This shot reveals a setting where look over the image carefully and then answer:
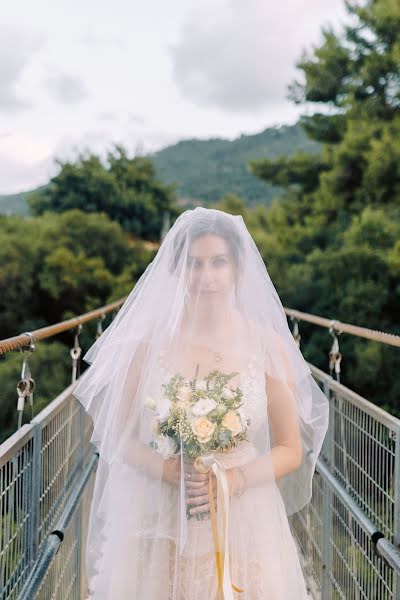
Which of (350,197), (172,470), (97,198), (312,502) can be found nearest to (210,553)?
(172,470)

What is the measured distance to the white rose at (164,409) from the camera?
1.70 meters

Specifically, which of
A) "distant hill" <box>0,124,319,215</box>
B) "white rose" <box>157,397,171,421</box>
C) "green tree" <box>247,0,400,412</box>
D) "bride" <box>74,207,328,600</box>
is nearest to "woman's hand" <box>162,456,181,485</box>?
"bride" <box>74,207,328,600</box>

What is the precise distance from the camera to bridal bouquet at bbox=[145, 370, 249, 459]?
165 cm

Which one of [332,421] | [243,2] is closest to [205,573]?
[332,421]

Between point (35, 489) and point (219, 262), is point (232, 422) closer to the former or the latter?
point (219, 262)

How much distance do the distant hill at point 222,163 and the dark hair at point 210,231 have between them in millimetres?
46259

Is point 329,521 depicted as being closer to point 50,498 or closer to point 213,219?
point 50,498

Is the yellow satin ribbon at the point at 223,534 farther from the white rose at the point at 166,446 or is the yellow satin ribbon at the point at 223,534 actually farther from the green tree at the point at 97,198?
the green tree at the point at 97,198

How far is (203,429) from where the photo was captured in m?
1.63

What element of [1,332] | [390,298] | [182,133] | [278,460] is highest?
[182,133]

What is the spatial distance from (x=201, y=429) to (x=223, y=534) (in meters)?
0.28

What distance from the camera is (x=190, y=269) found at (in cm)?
190

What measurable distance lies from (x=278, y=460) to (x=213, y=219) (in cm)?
69

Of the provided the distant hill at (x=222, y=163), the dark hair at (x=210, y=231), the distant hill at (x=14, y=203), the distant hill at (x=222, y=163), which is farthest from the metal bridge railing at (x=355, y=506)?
the distant hill at (x=222, y=163)
